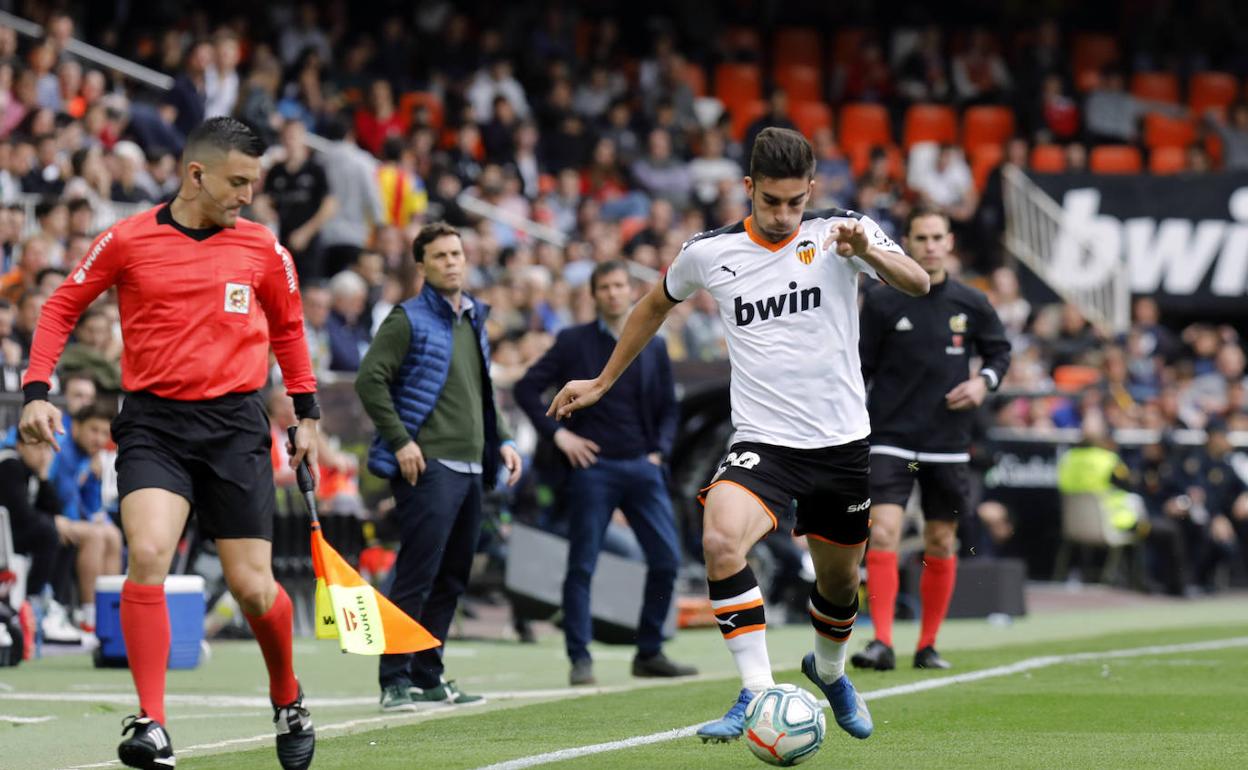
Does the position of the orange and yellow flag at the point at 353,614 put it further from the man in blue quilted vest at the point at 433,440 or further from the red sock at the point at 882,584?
the red sock at the point at 882,584

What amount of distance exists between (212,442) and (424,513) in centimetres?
264

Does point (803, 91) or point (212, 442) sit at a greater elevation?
point (803, 91)

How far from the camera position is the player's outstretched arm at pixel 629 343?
7.61m

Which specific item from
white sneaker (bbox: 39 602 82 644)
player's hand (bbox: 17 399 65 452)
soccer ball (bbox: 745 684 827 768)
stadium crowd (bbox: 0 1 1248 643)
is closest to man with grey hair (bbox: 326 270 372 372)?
stadium crowd (bbox: 0 1 1248 643)

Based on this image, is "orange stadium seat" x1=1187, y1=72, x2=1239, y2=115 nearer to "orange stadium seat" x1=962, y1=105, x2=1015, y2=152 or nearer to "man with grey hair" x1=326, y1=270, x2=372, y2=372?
"orange stadium seat" x1=962, y1=105, x2=1015, y2=152

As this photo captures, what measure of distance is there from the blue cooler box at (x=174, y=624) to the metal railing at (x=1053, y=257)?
54.7ft

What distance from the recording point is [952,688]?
9.96 meters

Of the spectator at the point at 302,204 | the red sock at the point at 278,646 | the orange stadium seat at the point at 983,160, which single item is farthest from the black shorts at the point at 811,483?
the orange stadium seat at the point at 983,160

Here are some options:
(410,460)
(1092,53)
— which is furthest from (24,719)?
(1092,53)

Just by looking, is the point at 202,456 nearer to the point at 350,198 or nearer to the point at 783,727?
the point at 783,727

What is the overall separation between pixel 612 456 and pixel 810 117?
18.6 metres

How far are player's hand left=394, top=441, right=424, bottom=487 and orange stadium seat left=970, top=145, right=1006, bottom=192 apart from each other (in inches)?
767

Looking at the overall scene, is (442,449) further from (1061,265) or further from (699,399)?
(1061,265)

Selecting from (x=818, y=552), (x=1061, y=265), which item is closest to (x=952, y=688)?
(x=818, y=552)
